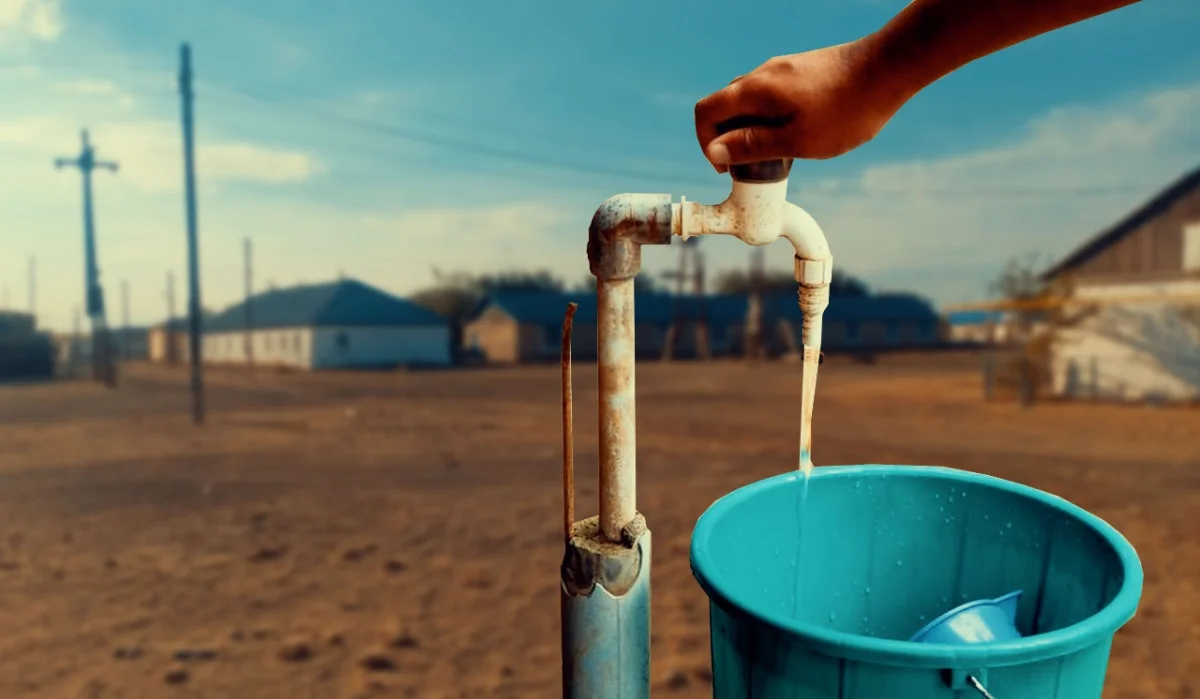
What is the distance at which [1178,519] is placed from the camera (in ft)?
17.1

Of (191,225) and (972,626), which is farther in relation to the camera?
(191,225)

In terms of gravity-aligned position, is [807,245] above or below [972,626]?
above

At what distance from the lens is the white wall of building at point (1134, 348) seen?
41.9ft

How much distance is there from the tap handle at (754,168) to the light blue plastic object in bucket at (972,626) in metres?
0.76

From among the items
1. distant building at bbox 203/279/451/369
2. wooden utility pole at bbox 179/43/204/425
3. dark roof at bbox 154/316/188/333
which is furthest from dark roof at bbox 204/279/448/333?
wooden utility pole at bbox 179/43/204/425

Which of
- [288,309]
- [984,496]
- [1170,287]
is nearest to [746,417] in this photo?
[1170,287]

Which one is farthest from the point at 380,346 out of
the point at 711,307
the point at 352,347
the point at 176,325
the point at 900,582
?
the point at 900,582

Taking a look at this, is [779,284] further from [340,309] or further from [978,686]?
[978,686]

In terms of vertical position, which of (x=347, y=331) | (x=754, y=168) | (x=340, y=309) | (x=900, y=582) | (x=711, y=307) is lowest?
(x=900, y=582)

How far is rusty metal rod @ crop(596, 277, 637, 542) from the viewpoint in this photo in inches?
51.8

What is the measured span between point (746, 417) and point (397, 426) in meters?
4.84

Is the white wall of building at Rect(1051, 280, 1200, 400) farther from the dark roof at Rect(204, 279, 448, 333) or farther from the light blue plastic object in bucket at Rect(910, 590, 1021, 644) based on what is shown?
the dark roof at Rect(204, 279, 448, 333)

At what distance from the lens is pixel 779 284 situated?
4862 centimetres

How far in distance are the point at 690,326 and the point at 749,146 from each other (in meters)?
34.5
